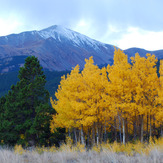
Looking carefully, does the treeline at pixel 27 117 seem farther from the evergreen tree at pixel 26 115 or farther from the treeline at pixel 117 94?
the treeline at pixel 117 94

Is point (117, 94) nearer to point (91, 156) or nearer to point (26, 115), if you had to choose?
point (91, 156)

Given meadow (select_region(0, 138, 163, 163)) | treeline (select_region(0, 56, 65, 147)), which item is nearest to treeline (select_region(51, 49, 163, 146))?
treeline (select_region(0, 56, 65, 147))

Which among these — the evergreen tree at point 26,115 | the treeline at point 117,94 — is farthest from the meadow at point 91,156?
the evergreen tree at point 26,115

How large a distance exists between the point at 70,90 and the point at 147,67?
7.23 meters

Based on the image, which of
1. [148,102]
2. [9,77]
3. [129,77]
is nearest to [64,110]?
[129,77]

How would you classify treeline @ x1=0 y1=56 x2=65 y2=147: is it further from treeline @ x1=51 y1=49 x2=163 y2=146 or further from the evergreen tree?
treeline @ x1=51 y1=49 x2=163 y2=146

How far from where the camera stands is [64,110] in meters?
15.6

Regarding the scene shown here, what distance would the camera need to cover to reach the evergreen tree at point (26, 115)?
16.6 m

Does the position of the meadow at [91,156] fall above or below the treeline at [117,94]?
below

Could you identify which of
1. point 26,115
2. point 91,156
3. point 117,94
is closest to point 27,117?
point 26,115

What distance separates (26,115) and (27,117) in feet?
0.81

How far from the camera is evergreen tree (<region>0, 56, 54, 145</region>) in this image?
16641mm

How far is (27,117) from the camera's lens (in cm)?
1838

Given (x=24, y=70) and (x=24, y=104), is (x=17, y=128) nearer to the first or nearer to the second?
(x=24, y=104)
